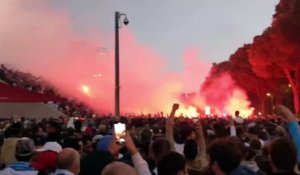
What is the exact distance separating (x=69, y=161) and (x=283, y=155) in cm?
219

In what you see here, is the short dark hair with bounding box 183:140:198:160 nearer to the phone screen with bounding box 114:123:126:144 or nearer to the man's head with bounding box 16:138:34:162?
the phone screen with bounding box 114:123:126:144

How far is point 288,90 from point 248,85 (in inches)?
206

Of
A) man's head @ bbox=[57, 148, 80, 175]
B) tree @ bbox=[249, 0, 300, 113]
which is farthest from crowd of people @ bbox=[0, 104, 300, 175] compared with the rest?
tree @ bbox=[249, 0, 300, 113]

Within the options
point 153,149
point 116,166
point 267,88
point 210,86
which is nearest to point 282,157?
point 116,166

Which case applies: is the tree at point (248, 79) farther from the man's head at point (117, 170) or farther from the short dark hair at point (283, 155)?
the man's head at point (117, 170)

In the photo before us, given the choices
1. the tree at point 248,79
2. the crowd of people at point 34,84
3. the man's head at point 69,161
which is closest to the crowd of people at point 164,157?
the man's head at point 69,161

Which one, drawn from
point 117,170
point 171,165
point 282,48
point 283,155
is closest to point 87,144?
point 171,165

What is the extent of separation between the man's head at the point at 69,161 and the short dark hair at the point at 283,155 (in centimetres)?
206

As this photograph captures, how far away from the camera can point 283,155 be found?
16.3 ft

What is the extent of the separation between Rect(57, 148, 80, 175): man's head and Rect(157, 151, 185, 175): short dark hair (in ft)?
3.35

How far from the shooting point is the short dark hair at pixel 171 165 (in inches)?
213

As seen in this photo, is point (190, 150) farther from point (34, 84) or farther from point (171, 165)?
point (34, 84)

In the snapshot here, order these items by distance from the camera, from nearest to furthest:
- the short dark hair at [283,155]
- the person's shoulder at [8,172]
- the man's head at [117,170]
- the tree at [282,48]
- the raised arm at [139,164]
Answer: the man's head at [117,170] < the short dark hair at [283,155] < the raised arm at [139,164] < the person's shoulder at [8,172] < the tree at [282,48]

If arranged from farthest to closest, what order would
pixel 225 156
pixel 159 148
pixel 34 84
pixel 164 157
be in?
pixel 34 84
pixel 159 148
pixel 164 157
pixel 225 156
